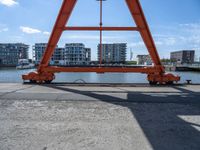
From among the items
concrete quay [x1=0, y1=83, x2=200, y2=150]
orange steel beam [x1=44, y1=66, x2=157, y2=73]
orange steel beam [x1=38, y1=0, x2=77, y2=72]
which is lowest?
concrete quay [x1=0, y1=83, x2=200, y2=150]

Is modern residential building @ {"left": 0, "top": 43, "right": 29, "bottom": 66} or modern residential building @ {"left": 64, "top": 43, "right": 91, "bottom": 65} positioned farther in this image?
modern residential building @ {"left": 0, "top": 43, "right": 29, "bottom": 66}

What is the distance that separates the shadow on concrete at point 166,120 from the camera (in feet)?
12.1

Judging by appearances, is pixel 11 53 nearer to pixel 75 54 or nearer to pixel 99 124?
pixel 75 54

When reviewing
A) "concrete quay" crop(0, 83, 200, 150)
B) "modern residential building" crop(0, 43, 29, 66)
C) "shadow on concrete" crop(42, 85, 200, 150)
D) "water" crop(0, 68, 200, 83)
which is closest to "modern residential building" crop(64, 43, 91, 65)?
"modern residential building" crop(0, 43, 29, 66)

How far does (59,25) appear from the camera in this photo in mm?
11414

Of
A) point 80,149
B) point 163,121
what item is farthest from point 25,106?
point 163,121

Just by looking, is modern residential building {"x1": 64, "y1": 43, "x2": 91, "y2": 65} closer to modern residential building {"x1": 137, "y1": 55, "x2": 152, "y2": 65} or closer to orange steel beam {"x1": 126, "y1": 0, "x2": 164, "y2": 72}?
modern residential building {"x1": 137, "y1": 55, "x2": 152, "y2": 65}

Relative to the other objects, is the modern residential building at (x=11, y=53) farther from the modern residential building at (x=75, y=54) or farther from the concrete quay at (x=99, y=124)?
the concrete quay at (x=99, y=124)

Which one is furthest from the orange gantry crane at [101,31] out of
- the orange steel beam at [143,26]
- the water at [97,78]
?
the water at [97,78]

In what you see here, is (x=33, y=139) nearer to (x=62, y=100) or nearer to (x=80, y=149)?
(x=80, y=149)

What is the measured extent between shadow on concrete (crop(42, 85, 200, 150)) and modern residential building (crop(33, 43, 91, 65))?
10493 centimetres

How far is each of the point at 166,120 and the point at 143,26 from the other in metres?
7.60

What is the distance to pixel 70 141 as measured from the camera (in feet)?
12.2

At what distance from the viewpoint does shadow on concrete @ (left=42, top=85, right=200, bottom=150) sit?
12.1 ft
